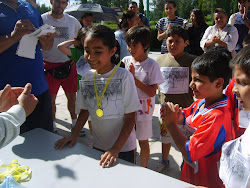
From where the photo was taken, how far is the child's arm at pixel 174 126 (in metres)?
1.32

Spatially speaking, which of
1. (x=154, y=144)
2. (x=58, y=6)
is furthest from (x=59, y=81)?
(x=154, y=144)

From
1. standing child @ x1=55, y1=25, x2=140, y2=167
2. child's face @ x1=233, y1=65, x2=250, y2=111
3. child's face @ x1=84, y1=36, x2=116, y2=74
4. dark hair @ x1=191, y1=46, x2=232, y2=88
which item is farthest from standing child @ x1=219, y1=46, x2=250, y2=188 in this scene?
child's face @ x1=84, y1=36, x2=116, y2=74

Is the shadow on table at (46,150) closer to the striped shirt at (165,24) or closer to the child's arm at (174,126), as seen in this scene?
the child's arm at (174,126)

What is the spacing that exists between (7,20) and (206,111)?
1665 millimetres

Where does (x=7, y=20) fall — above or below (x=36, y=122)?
above

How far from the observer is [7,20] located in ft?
6.20

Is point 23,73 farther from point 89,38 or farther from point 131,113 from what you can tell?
point 131,113

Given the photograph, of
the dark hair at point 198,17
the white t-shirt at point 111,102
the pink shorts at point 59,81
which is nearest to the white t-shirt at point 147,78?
the white t-shirt at point 111,102

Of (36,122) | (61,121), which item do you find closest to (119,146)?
(36,122)

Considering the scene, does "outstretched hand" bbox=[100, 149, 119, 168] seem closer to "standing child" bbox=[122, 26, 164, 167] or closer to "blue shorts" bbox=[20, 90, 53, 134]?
"standing child" bbox=[122, 26, 164, 167]

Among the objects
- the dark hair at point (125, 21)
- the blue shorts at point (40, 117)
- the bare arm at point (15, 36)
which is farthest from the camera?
the dark hair at point (125, 21)

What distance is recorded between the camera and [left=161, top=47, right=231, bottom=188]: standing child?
1.25 metres

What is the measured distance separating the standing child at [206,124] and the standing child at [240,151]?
0.93 ft

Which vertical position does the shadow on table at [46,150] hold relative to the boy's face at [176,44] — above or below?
below
